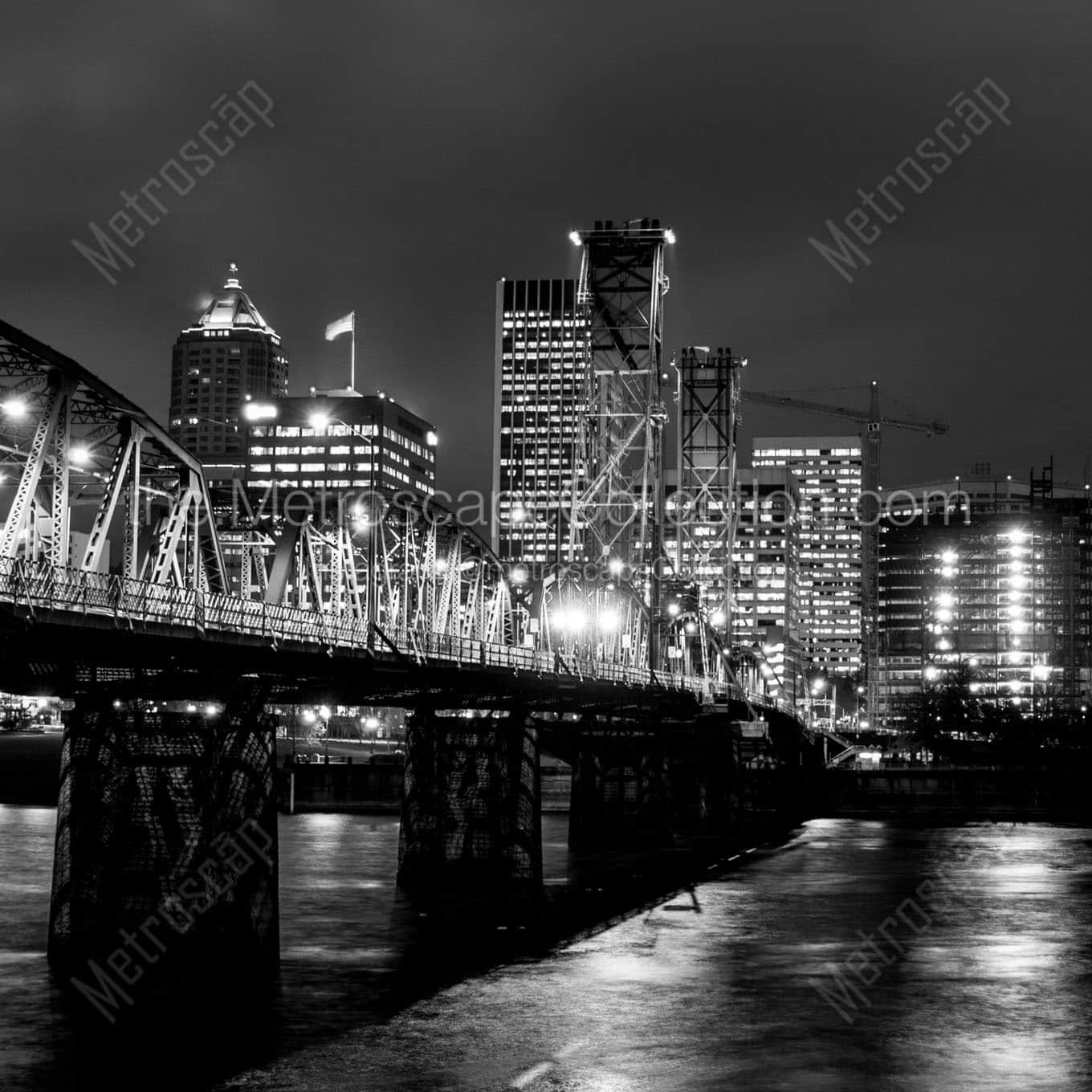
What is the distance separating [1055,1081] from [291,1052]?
677 inches

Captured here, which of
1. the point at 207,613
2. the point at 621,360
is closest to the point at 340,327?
the point at 621,360

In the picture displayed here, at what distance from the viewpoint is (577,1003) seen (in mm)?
48000

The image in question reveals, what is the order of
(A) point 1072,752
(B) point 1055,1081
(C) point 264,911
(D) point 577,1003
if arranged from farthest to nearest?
1. (A) point 1072,752
2. (C) point 264,911
3. (D) point 577,1003
4. (B) point 1055,1081

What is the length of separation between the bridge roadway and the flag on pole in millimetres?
26198

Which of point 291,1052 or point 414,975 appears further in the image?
point 414,975

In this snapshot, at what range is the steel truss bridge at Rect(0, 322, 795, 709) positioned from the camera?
44781 mm

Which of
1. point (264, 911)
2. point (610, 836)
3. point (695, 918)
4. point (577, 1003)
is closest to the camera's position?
point (577, 1003)

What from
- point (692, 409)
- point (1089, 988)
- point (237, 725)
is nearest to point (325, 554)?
point (237, 725)

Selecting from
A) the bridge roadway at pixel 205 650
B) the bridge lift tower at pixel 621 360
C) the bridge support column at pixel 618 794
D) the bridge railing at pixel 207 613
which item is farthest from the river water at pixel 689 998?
the bridge lift tower at pixel 621 360

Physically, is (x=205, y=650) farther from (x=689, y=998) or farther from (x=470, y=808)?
(x=470, y=808)

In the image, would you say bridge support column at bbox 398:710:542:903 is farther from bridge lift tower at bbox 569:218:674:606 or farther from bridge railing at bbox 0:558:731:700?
bridge lift tower at bbox 569:218:674:606

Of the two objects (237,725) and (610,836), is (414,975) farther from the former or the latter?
(610,836)

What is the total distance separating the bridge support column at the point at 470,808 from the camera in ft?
249

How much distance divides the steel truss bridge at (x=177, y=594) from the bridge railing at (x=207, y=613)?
0.07 metres
